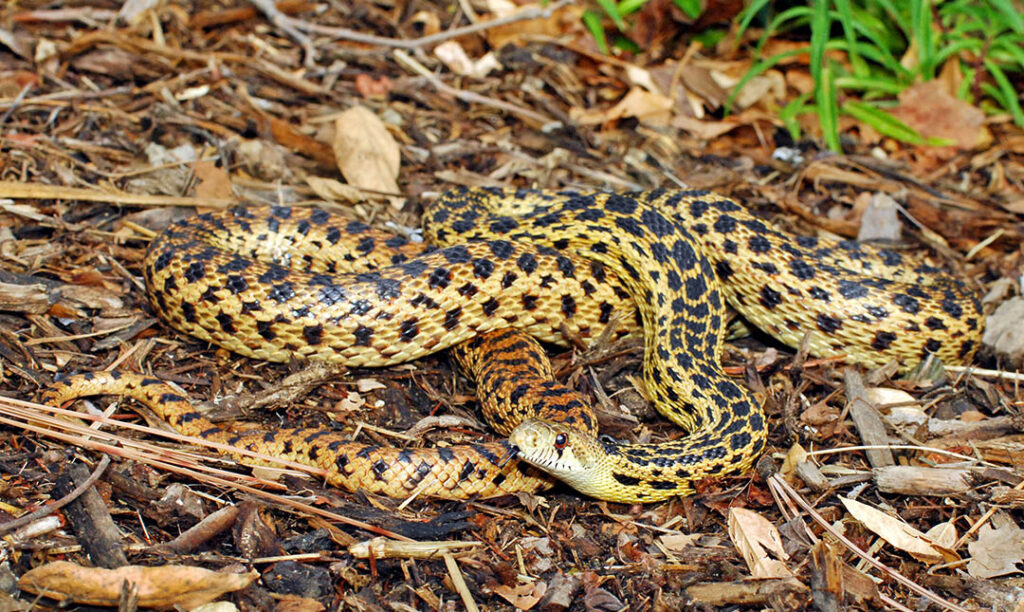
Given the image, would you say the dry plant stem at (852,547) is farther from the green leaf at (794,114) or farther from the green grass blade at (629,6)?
the green grass blade at (629,6)

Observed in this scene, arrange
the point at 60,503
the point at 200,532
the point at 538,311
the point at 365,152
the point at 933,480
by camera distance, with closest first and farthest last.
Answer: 1. the point at 60,503
2. the point at 200,532
3. the point at 933,480
4. the point at 538,311
5. the point at 365,152

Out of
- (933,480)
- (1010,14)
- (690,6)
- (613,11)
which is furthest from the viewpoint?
(690,6)

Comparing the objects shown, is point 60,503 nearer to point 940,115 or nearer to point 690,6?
point 690,6

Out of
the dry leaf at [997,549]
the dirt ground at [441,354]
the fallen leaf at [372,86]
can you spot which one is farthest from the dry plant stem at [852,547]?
the fallen leaf at [372,86]

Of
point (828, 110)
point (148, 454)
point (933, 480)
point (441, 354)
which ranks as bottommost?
point (441, 354)

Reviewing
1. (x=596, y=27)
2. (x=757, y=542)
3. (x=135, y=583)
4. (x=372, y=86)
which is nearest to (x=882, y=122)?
(x=596, y=27)

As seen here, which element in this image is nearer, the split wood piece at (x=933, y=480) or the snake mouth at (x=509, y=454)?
the snake mouth at (x=509, y=454)

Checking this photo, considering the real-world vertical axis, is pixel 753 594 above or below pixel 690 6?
below
